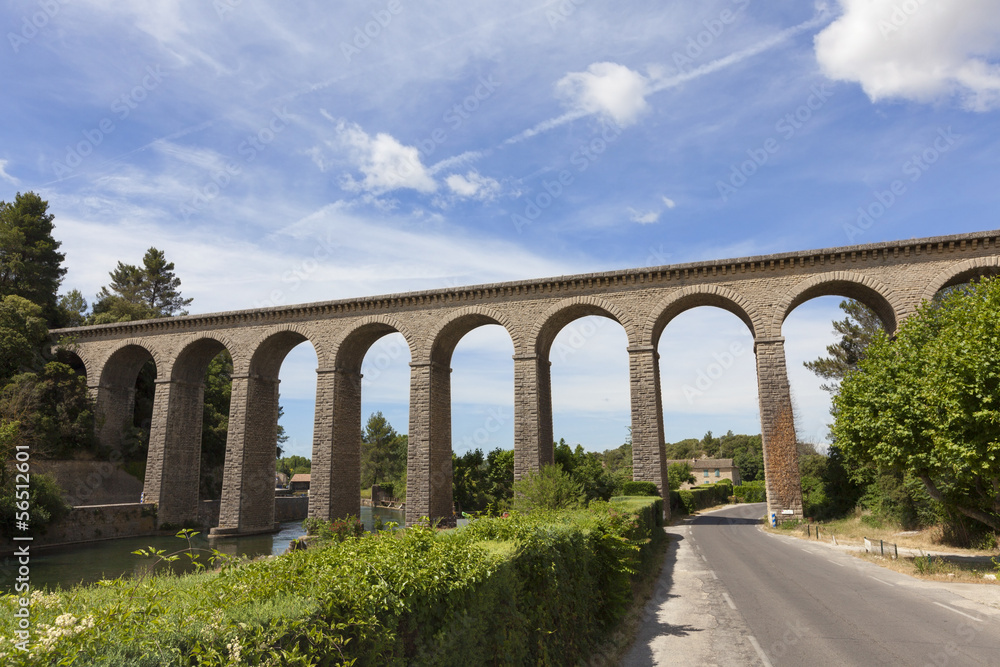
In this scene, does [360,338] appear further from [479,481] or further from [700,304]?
[700,304]

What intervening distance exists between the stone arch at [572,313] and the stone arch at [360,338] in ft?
21.1

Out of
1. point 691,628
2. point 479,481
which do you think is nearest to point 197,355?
point 479,481

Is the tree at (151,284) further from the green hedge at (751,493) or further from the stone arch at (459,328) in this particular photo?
the green hedge at (751,493)

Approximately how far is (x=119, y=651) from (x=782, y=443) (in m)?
26.5

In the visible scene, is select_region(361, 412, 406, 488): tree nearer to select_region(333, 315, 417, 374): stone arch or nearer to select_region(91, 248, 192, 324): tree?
select_region(91, 248, 192, 324): tree

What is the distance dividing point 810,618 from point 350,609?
30.2 feet

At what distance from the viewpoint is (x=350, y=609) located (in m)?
3.68

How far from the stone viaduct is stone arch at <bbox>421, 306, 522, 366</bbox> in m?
0.08

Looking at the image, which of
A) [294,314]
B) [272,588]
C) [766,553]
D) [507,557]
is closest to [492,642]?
[507,557]

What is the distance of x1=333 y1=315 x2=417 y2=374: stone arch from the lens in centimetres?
3058

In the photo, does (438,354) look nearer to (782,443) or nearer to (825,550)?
(782,443)

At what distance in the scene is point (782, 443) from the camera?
25000 mm

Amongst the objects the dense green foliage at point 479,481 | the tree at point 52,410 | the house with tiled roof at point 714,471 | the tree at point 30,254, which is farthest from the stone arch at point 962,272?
the house with tiled roof at point 714,471

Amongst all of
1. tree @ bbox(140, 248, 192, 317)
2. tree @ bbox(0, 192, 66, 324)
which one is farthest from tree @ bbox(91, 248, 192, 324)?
tree @ bbox(0, 192, 66, 324)
